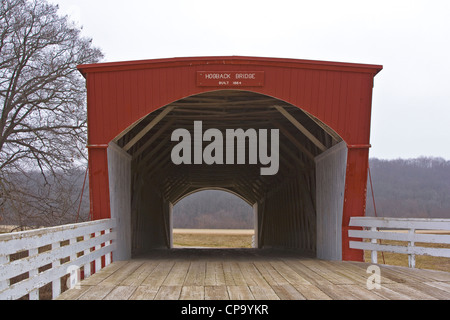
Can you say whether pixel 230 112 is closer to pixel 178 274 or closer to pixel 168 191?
pixel 178 274

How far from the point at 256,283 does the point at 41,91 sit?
1197 centimetres

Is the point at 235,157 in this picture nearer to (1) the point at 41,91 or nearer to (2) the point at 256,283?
(1) the point at 41,91

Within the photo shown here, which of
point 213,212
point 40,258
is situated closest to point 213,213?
point 213,212

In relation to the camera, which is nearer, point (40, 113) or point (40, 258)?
point (40, 258)

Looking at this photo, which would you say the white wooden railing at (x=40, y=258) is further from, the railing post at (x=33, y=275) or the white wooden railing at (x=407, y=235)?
the white wooden railing at (x=407, y=235)

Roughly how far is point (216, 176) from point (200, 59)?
1395 cm

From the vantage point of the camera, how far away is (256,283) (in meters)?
6.77

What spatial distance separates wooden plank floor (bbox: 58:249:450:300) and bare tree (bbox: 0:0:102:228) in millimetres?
8198

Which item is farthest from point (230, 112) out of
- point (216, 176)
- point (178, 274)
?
point (216, 176)

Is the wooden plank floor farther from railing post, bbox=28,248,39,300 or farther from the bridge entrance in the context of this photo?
the bridge entrance

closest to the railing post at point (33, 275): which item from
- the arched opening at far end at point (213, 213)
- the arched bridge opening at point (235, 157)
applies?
the arched bridge opening at point (235, 157)

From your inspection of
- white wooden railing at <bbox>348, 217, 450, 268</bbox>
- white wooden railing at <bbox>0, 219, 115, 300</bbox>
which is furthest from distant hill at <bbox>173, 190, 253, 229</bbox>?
white wooden railing at <bbox>0, 219, 115, 300</bbox>

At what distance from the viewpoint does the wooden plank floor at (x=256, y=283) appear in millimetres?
5793

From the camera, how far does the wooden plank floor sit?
5793 millimetres
